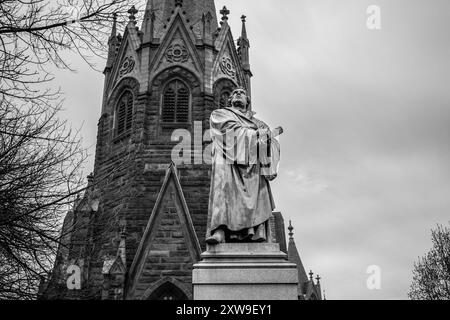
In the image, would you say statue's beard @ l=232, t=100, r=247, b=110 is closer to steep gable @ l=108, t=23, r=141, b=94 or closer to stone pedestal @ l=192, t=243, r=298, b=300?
stone pedestal @ l=192, t=243, r=298, b=300

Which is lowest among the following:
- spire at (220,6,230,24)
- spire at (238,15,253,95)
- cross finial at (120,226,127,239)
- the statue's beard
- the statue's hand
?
the statue's hand

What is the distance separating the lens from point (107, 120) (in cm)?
2189

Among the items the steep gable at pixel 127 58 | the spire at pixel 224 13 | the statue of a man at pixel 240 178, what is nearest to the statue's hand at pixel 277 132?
the statue of a man at pixel 240 178

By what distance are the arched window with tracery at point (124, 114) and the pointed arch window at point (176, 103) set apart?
1.50 meters

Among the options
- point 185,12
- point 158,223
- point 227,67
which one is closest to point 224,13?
point 185,12

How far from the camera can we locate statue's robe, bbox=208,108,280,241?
6219 millimetres

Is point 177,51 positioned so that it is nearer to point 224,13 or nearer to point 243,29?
point 224,13

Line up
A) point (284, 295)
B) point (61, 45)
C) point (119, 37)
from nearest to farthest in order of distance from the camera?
point (284, 295)
point (61, 45)
point (119, 37)

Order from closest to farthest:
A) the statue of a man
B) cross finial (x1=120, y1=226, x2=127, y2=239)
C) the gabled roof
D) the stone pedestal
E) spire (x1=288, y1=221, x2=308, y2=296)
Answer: the stone pedestal → the statue of a man → the gabled roof → cross finial (x1=120, y1=226, x2=127, y2=239) → spire (x1=288, y1=221, x2=308, y2=296)

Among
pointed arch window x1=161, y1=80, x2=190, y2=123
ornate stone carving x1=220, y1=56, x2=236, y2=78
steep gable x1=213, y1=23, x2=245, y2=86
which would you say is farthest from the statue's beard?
ornate stone carving x1=220, y1=56, x2=236, y2=78

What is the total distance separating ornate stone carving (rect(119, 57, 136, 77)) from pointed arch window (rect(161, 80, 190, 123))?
6.99ft
